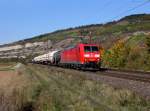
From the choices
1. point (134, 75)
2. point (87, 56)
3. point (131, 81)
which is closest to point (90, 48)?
point (87, 56)

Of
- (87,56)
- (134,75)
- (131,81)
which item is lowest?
(131,81)

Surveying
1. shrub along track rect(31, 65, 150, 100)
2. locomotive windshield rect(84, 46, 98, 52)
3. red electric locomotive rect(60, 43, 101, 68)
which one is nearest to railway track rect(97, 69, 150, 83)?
shrub along track rect(31, 65, 150, 100)

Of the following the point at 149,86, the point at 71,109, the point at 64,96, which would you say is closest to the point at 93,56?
the point at 149,86

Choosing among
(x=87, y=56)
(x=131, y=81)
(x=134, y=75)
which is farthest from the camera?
(x=87, y=56)

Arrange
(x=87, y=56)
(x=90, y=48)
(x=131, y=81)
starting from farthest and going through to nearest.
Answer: (x=90, y=48)
(x=87, y=56)
(x=131, y=81)

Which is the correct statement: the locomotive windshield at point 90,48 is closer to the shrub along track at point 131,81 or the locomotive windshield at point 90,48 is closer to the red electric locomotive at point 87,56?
the red electric locomotive at point 87,56

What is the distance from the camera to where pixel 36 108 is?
16625 mm

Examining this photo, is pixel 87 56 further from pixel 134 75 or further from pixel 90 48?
pixel 134 75

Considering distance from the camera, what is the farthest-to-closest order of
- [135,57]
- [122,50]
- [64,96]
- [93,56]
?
[122,50] → [135,57] → [93,56] → [64,96]

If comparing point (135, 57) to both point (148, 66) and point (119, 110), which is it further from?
point (119, 110)

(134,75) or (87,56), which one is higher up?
(87,56)

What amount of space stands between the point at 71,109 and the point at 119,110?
1.68m

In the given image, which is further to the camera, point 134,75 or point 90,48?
point 90,48

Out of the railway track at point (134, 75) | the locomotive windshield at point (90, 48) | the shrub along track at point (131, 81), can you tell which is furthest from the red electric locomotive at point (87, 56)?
the shrub along track at point (131, 81)
